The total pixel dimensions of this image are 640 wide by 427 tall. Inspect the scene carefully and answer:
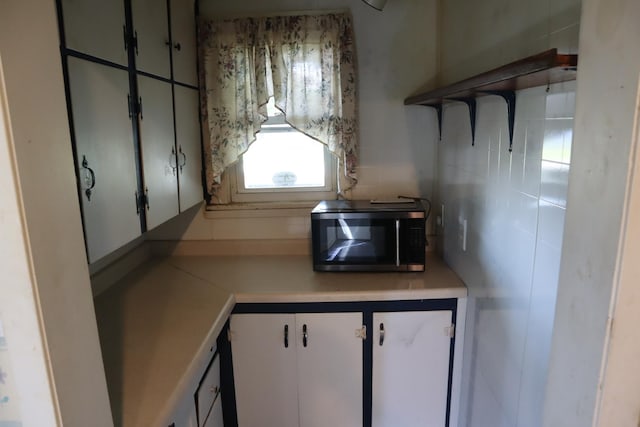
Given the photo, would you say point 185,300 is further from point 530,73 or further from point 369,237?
point 530,73

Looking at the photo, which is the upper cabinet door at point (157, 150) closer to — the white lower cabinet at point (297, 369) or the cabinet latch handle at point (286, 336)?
the white lower cabinet at point (297, 369)

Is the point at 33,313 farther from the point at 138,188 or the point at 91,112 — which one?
the point at 138,188

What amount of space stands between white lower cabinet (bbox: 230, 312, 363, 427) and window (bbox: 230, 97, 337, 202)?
0.75 meters

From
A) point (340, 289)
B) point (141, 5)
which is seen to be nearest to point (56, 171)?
point (141, 5)

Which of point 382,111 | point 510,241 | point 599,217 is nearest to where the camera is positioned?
point 599,217

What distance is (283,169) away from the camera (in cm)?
239

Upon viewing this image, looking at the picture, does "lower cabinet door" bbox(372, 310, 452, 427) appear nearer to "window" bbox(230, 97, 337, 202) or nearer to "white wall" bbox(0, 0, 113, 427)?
"window" bbox(230, 97, 337, 202)

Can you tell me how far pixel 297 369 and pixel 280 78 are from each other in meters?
1.39

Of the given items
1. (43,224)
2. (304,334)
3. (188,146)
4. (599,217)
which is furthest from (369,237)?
(43,224)

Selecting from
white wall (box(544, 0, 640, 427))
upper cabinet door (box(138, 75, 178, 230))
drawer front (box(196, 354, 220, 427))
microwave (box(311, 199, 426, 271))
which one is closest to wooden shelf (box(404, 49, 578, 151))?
white wall (box(544, 0, 640, 427))

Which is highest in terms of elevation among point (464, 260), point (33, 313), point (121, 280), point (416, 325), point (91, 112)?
point (91, 112)

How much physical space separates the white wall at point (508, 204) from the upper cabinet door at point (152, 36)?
124cm

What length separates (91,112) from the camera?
124 centimetres

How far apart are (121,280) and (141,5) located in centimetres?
124
